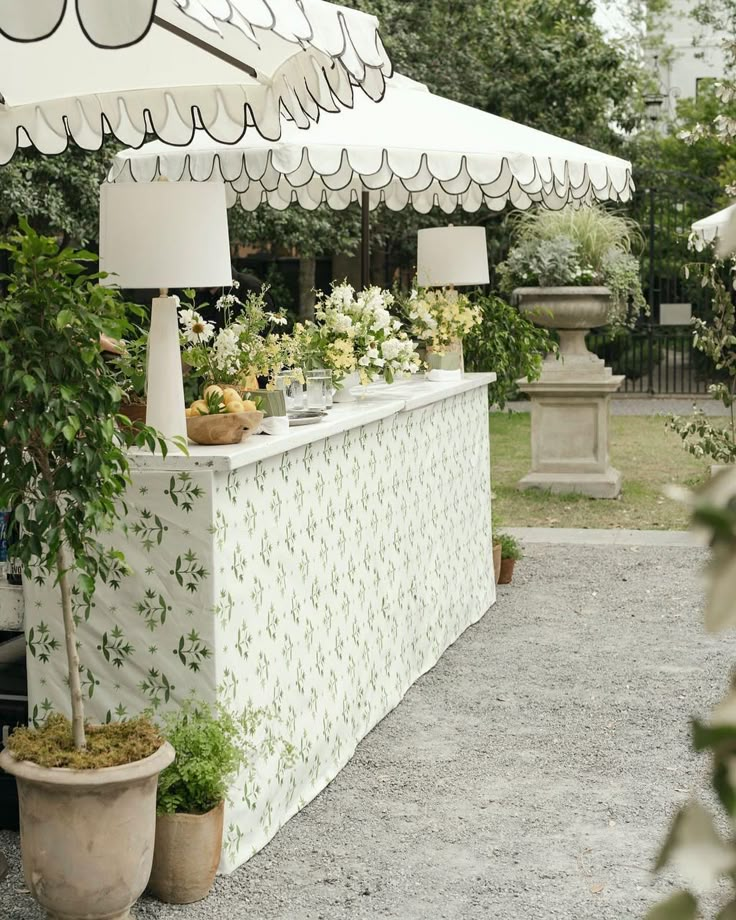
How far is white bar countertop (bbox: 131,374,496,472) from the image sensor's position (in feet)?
12.6

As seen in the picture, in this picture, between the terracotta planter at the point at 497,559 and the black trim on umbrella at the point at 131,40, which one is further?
the terracotta planter at the point at 497,559

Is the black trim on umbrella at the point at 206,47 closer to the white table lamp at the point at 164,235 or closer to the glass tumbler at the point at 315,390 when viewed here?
the white table lamp at the point at 164,235

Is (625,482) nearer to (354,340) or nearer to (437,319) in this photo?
(437,319)

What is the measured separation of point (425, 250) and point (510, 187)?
0.58 m

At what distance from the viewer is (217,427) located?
4066mm

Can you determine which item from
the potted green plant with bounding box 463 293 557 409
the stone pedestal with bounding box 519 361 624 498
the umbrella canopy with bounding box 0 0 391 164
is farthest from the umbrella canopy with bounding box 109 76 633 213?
the stone pedestal with bounding box 519 361 624 498

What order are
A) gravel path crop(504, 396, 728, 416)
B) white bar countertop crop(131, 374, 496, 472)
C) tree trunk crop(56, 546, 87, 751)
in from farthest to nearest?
gravel path crop(504, 396, 728, 416) → white bar countertop crop(131, 374, 496, 472) → tree trunk crop(56, 546, 87, 751)

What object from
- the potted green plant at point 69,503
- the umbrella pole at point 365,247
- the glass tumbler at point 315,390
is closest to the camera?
the potted green plant at point 69,503

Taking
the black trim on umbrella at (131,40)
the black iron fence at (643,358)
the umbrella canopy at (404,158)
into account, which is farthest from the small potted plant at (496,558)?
the black iron fence at (643,358)

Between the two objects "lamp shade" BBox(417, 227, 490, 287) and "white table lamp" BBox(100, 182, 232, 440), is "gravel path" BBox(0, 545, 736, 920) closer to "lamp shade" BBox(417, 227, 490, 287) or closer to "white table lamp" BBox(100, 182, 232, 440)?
"white table lamp" BBox(100, 182, 232, 440)

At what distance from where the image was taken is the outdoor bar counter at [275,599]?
386cm

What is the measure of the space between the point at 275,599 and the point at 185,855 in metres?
0.92

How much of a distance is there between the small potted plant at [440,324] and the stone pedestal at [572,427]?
4302 millimetres

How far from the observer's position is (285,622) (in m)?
4.42
